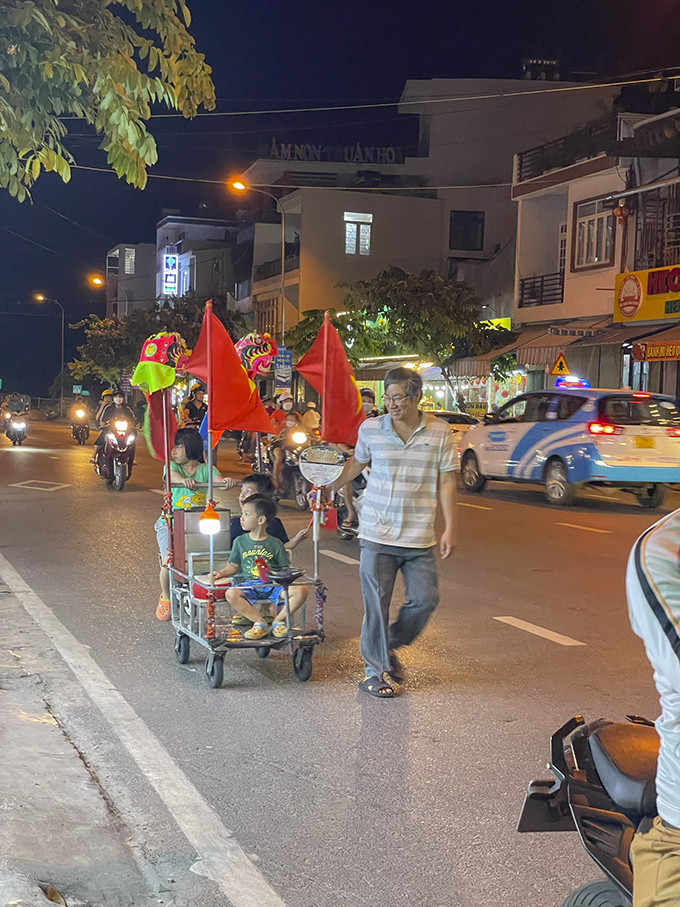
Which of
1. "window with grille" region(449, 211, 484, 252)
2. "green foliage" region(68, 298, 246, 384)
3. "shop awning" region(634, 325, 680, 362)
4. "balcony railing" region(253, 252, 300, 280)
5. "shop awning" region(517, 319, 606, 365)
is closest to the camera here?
"shop awning" region(634, 325, 680, 362)

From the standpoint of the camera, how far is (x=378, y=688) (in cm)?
611

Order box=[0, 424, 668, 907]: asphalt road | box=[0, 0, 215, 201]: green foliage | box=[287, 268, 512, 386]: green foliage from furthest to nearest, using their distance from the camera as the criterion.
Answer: box=[287, 268, 512, 386]: green foliage → box=[0, 0, 215, 201]: green foliage → box=[0, 424, 668, 907]: asphalt road

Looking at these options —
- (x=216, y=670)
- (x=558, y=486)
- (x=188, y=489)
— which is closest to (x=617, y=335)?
(x=558, y=486)

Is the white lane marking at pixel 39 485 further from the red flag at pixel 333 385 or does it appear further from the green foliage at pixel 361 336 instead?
the green foliage at pixel 361 336

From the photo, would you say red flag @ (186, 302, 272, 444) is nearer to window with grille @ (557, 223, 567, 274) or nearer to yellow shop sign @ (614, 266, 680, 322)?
yellow shop sign @ (614, 266, 680, 322)

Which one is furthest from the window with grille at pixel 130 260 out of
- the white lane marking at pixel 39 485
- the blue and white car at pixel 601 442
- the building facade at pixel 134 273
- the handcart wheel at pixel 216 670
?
the handcart wheel at pixel 216 670

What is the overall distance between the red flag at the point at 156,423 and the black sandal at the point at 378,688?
10.5 feet

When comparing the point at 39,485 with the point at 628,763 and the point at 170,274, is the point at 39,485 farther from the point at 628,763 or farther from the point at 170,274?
the point at 170,274

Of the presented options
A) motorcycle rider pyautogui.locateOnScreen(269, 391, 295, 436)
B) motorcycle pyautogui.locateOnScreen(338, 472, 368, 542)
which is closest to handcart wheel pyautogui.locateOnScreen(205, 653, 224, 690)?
motorcycle pyautogui.locateOnScreen(338, 472, 368, 542)

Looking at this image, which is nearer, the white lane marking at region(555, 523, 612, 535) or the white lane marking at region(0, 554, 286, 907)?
the white lane marking at region(0, 554, 286, 907)

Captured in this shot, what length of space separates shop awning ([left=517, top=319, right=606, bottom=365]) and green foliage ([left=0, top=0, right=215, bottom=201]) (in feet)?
69.1

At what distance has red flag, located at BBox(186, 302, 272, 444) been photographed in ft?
22.5

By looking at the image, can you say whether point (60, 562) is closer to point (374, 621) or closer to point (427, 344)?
point (374, 621)

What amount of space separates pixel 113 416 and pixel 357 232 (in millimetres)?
27137
